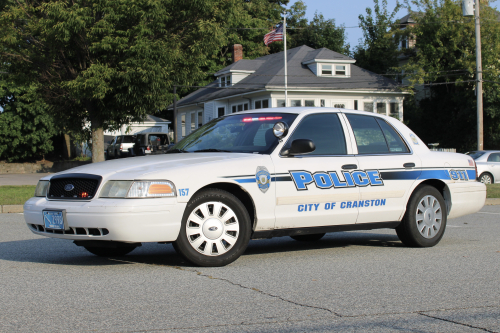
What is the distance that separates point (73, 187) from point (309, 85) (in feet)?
127

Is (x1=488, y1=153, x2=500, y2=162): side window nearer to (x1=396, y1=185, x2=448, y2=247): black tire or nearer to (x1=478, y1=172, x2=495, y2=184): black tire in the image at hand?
(x1=478, y1=172, x2=495, y2=184): black tire

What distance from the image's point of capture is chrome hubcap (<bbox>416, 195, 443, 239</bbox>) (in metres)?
7.75

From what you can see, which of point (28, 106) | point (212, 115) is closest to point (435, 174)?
point (28, 106)

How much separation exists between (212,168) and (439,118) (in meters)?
46.7

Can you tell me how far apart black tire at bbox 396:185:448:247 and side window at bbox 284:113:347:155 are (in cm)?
121

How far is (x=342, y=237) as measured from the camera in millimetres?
9219

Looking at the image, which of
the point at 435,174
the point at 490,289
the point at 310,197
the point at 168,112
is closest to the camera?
the point at 490,289

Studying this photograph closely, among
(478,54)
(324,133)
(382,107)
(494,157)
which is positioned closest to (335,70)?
(382,107)

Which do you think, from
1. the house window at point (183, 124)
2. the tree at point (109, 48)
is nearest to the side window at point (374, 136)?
the tree at point (109, 48)

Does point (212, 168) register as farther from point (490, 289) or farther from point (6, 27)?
point (6, 27)

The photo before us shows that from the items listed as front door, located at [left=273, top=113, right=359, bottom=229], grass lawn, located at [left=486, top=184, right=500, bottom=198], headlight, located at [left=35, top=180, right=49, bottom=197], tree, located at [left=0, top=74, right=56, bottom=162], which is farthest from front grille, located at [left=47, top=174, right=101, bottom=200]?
tree, located at [left=0, top=74, right=56, bottom=162]

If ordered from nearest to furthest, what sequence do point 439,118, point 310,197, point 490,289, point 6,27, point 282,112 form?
point 490,289 < point 310,197 < point 282,112 < point 6,27 < point 439,118

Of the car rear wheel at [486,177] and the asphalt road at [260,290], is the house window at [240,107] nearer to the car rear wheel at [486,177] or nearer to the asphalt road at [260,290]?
the car rear wheel at [486,177]

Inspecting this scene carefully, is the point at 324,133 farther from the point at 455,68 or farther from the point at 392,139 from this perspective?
the point at 455,68
